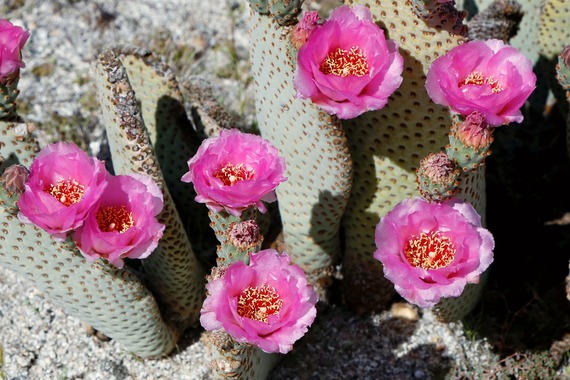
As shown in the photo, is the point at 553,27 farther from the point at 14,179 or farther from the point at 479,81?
the point at 14,179

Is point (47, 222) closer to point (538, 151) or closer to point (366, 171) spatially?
point (366, 171)

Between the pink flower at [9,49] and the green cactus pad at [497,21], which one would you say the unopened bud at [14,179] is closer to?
the pink flower at [9,49]

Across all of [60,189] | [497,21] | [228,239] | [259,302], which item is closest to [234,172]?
[228,239]

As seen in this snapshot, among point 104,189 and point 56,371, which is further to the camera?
point 56,371

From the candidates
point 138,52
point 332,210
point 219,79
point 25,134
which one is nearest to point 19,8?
point 219,79

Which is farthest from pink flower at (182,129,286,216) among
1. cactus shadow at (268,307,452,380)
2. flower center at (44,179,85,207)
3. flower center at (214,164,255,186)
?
cactus shadow at (268,307,452,380)

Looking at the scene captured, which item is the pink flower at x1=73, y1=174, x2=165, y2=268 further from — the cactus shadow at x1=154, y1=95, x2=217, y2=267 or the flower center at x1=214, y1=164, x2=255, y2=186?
the cactus shadow at x1=154, y1=95, x2=217, y2=267

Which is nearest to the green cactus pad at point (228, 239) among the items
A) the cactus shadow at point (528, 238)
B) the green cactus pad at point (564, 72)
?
the green cactus pad at point (564, 72)
